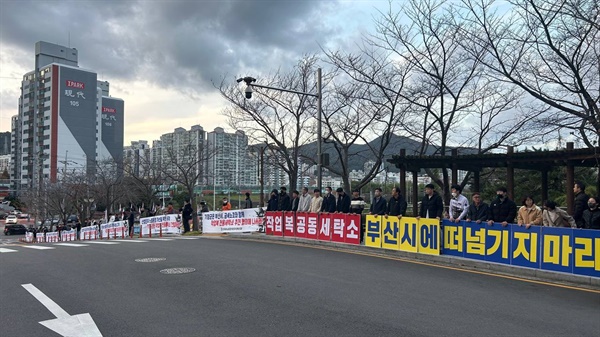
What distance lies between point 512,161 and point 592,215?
826 cm

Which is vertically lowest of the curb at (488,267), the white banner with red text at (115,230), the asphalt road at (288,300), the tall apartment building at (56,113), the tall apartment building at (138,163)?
the white banner with red text at (115,230)

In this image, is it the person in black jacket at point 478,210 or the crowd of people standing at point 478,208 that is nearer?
the crowd of people standing at point 478,208

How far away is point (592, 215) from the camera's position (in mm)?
9336

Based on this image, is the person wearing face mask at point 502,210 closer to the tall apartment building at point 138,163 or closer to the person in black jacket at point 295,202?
the person in black jacket at point 295,202

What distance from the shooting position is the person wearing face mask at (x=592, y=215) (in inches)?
365

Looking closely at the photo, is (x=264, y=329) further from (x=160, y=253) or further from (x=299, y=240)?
(x=299, y=240)

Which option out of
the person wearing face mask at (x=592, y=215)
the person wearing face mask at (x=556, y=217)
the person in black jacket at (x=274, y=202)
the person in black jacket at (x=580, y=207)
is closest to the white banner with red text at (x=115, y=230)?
the person in black jacket at (x=274, y=202)

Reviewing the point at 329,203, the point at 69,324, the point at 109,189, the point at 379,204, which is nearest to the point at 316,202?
the point at 329,203

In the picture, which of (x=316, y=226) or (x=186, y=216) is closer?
(x=316, y=226)

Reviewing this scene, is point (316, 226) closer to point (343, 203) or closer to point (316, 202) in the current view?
point (316, 202)

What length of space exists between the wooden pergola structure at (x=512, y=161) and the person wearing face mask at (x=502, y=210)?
5.16 meters

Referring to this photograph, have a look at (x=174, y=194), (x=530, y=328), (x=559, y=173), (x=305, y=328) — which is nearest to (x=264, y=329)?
(x=305, y=328)

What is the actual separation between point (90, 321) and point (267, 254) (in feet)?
21.6

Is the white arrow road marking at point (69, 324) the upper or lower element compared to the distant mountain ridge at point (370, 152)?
lower
